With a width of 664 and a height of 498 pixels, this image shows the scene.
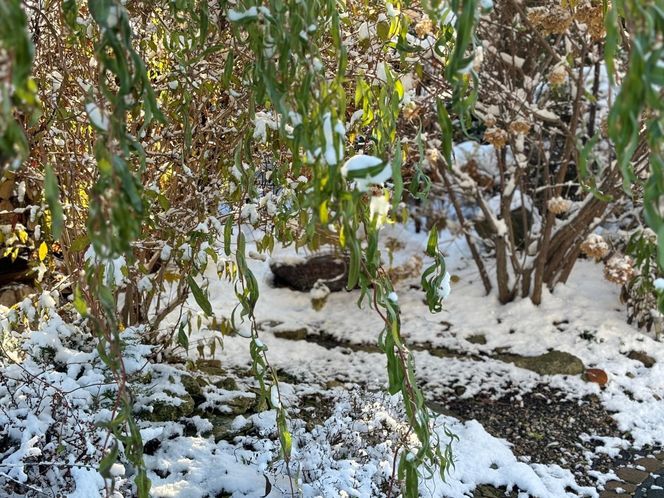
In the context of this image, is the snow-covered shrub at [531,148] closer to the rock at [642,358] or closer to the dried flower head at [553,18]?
the dried flower head at [553,18]

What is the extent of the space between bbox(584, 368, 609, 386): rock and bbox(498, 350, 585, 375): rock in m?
0.09

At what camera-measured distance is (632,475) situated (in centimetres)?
321

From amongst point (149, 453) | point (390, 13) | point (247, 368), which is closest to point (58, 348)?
point (149, 453)

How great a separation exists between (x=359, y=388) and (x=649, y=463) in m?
1.55

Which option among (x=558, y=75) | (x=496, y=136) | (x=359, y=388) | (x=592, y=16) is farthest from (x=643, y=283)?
(x=359, y=388)

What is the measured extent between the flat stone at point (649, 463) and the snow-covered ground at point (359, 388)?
158 mm

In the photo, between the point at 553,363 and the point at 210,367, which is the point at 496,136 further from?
the point at 210,367

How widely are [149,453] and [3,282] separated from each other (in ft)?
7.37

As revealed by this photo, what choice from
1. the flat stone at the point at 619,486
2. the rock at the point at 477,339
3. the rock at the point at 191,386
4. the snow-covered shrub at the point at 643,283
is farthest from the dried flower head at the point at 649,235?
the rock at the point at 191,386

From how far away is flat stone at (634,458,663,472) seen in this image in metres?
3.28

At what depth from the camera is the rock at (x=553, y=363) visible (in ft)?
14.3

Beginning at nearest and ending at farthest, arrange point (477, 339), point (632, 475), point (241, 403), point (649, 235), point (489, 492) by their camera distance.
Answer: point (489, 492), point (632, 475), point (241, 403), point (649, 235), point (477, 339)

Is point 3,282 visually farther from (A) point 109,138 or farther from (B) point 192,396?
(A) point 109,138

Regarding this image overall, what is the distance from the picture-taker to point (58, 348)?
2863mm
